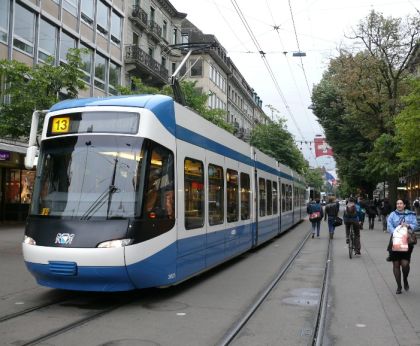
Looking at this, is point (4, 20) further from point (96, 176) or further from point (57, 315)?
point (57, 315)

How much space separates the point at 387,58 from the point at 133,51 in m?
15.6

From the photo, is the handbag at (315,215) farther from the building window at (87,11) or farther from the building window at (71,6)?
the building window at (87,11)

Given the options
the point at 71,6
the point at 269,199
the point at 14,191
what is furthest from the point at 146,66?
the point at 269,199

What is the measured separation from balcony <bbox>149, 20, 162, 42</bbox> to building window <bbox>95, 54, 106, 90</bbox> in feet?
24.5

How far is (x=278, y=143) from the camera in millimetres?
43344

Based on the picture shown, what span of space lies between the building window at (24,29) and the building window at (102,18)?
675cm

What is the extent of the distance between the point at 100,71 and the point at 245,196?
2008 cm

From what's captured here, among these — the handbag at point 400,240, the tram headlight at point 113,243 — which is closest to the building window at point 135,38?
the handbag at point 400,240

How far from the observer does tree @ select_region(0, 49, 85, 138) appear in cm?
1468

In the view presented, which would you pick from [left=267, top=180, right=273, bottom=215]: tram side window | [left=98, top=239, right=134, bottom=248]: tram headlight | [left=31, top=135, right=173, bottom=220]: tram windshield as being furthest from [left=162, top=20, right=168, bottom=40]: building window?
[left=98, top=239, right=134, bottom=248]: tram headlight

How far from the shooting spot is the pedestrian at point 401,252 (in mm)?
9219

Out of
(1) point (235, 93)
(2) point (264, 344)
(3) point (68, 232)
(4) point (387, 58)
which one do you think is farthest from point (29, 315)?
(1) point (235, 93)

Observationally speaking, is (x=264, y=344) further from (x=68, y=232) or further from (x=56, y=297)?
(x=56, y=297)

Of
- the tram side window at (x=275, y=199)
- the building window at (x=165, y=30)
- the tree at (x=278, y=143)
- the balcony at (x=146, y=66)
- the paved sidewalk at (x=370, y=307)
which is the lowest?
the paved sidewalk at (x=370, y=307)
